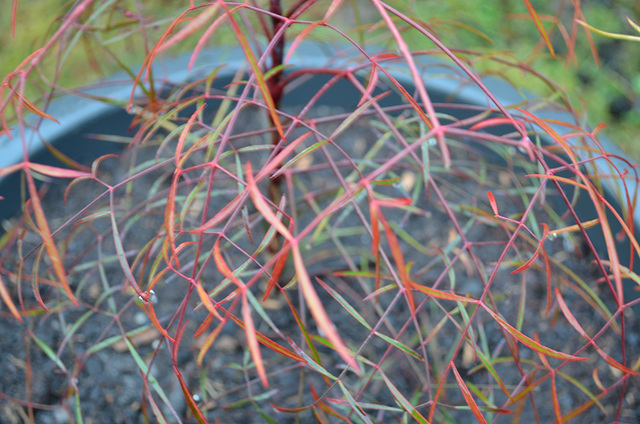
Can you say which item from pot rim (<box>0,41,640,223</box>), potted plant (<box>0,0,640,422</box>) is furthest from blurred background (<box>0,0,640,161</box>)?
potted plant (<box>0,0,640,422</box>)

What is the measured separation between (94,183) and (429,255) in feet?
1.82

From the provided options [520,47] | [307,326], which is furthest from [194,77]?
[520,47]

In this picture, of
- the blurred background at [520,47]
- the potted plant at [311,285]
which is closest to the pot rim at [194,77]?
the potted plant at [311,285]

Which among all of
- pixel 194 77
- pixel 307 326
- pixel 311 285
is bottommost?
pixel 307 326

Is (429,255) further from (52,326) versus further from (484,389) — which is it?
(52,326)

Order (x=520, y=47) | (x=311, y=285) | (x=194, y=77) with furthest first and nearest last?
(x=520, y=47) → (x=194, y=77) → (x=311, y=285)

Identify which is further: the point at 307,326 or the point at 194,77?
the point at 194,77

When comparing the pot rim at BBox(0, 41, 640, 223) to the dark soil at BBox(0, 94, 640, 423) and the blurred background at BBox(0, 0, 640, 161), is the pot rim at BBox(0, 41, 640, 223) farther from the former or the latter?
the blurred background at BBox(0, 0, 640, 161)

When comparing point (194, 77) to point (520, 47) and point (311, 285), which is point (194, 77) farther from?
point (520, 47)

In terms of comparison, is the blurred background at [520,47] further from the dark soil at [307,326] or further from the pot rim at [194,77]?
the dark soil at [307,326]

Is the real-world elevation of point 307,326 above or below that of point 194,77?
below

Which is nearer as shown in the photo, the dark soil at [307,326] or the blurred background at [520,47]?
the dark soil at [307,326]

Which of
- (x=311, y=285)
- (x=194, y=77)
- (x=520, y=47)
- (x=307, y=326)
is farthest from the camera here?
(x=520, y=47)

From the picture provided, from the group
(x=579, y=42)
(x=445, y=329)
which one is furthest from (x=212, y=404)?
(x=579, y=42)
